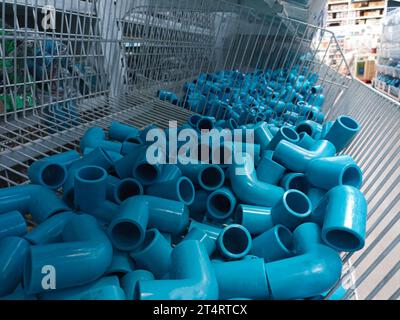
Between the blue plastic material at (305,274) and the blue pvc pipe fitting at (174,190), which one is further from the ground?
the blue plastic material at (305,274)

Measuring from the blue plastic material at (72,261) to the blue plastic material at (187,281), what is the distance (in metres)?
0.12

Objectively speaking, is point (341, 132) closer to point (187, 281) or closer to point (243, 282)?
point (243, 282)

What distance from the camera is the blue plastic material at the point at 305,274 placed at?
2.44 ft

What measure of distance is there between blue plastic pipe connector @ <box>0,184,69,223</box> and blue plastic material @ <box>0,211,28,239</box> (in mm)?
68

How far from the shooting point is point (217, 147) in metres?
1.25

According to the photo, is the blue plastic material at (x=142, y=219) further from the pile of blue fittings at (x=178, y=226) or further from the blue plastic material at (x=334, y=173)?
the blue plastic material at (x=334, y=173)

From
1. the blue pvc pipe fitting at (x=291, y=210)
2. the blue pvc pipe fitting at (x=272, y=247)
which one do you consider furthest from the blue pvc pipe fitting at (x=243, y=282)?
the blue pvc pipe fitting at (x=291, y=210)

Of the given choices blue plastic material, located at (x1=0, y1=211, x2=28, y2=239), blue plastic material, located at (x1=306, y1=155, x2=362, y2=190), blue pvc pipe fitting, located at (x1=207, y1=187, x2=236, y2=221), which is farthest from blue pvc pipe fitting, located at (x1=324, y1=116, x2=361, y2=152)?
blue plastic material, located at (x1=0, y1=211, x2=28, y2=239)

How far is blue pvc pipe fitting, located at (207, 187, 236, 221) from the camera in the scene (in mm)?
1061

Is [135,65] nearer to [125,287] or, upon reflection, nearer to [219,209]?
[219,209]

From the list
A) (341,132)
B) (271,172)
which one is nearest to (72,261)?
(271,172)

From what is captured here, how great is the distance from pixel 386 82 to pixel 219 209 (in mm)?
6872

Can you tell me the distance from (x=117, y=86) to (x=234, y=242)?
1.40 metres
